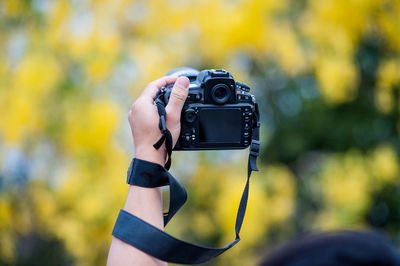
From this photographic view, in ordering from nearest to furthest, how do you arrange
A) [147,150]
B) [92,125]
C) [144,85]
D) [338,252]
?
[338,252], [147,150], [92,125], [144,85]

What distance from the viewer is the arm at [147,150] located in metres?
1.16

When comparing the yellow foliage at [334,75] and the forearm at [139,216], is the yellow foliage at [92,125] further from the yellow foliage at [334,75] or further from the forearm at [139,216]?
the forearm at [139,216]

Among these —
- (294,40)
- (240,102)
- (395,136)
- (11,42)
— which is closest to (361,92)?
(395,136)

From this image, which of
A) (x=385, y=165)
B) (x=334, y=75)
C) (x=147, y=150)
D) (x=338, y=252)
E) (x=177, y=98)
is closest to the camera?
(x=338, y=252)

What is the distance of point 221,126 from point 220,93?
0.11 metres

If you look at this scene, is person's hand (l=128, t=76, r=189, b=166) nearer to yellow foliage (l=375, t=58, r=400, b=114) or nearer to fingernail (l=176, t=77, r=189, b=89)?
fingernail (l=176, t=77, r=189, b=89)

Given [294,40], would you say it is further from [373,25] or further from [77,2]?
[77,2]

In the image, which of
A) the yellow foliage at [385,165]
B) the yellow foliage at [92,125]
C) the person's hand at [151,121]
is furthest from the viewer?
the yellow foliage at [385,165]

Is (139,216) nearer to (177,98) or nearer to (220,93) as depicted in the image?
(177,98)

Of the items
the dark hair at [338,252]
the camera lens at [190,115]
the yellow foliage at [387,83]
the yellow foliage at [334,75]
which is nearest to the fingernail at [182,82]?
the camera lens at [190,115]

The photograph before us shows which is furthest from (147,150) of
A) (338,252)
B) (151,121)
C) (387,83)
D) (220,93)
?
(387,83)

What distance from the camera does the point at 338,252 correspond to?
0.70 meters

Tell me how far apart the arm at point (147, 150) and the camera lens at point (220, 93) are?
0.16 metres

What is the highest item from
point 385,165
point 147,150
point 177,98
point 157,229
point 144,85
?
point 144,85
